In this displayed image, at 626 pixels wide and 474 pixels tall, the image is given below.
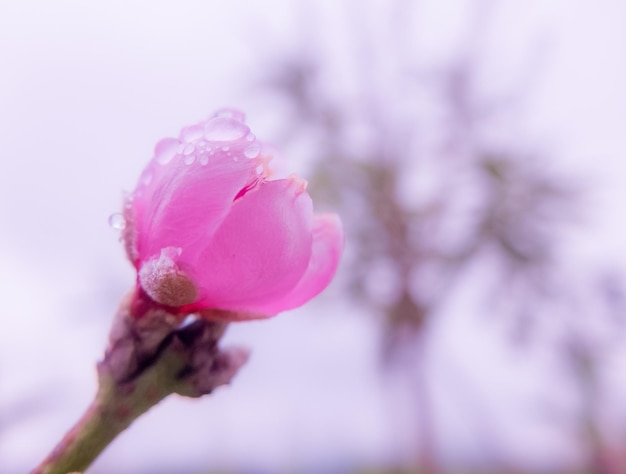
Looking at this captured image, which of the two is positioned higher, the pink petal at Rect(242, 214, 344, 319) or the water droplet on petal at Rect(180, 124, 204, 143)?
the water droplet on petal at Rect(180, 124, 204, 143)

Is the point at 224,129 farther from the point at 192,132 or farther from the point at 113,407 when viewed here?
the point at 113,407

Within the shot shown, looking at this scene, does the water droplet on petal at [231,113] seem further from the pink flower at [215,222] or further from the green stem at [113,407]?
the green stem at [113,407]

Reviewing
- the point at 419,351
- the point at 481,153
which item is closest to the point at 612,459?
the point at 419,351

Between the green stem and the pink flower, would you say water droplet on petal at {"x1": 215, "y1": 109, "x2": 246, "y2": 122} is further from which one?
the green stem

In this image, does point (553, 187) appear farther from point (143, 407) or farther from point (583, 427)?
point (143, 407)

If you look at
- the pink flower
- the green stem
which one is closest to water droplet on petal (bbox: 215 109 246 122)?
the pink flower
